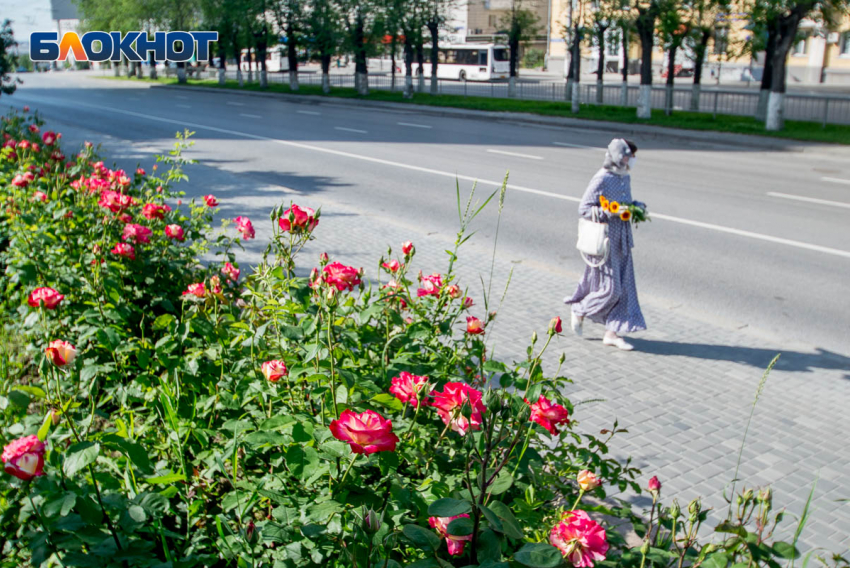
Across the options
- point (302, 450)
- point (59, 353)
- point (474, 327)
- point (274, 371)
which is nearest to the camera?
point (302, 450)

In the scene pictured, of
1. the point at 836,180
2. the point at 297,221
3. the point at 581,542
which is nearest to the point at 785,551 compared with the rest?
the point at 581,542

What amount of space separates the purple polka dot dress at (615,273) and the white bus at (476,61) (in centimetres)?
4480

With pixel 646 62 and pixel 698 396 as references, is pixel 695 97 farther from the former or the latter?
pixel 698 396

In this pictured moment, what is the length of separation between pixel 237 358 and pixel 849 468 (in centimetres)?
334

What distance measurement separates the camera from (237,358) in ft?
10.6

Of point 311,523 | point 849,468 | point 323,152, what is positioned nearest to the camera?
point 311,523

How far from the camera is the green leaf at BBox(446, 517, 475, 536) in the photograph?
5.82ft

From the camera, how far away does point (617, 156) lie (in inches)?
234

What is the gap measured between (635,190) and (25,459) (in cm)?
1154

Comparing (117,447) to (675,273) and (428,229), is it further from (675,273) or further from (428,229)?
(428,229)

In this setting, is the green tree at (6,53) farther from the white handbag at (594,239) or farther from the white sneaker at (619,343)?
the white sneaker at (619,343)

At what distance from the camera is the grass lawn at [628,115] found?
20.1 m

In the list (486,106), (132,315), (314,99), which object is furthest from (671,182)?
(314,99)

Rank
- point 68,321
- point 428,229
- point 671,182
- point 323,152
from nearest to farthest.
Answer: point 68,321
point 428,229
point 671,182
point 323,152
